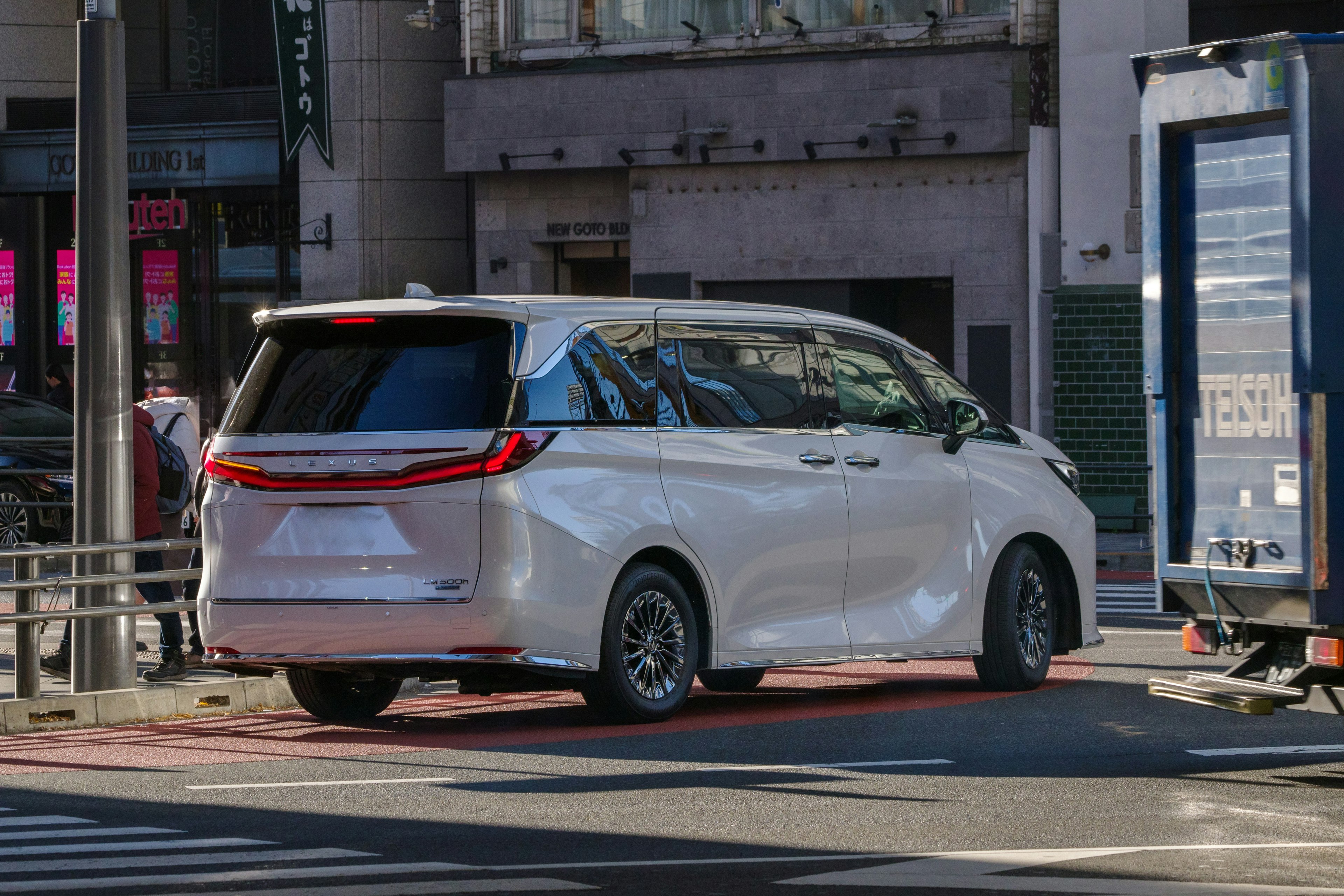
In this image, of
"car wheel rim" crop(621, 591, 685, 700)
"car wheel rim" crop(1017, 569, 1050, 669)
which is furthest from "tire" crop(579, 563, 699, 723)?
"car wheel rim" crop(1017, 569, 1050, 669)

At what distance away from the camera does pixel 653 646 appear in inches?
395

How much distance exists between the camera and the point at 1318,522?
809 cm

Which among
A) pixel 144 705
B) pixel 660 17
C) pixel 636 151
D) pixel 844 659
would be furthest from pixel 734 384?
pixel 660 17

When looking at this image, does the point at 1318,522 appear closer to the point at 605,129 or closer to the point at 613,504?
the point at 613,504

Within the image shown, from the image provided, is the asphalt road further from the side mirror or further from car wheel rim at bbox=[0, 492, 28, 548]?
car wheel rim at bbox=[0, 492, 28, 548]

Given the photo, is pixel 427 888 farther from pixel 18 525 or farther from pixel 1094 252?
pixel 1094 252

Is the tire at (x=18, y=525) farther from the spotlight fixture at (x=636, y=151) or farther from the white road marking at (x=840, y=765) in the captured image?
the white road marking at (x=840, y=765)

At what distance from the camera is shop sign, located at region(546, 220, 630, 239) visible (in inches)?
1085

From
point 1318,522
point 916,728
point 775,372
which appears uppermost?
point 775,372

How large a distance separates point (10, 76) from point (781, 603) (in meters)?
25.5

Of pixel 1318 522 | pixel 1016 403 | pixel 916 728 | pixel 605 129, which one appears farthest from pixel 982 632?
pixel 605 129

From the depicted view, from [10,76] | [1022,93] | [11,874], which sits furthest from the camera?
[10,76]

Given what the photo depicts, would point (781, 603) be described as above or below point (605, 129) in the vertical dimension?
below

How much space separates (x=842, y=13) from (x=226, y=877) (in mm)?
20976
